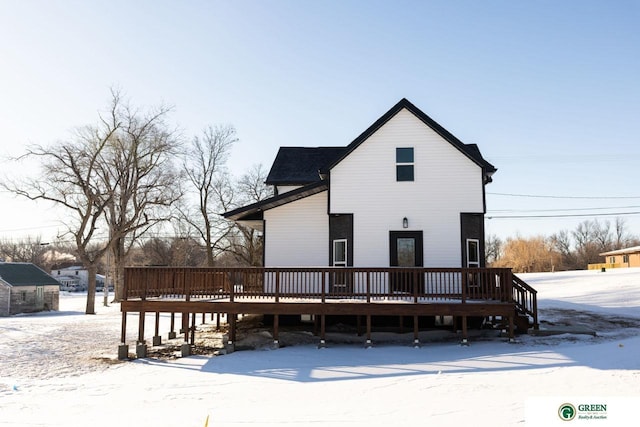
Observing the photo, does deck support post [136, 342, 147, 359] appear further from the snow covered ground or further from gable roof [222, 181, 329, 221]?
gable roof [222, 181, 329, 221]

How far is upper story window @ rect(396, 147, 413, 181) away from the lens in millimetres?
16766

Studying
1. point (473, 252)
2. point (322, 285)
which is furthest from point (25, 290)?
point (473, 252)

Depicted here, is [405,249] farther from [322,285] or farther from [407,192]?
[322,285]

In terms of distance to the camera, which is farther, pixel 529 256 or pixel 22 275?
pixel 529 256

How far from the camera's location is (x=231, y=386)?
401 inches

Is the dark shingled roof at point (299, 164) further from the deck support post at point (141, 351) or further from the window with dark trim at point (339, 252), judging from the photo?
the deck support post at point (141, 351)

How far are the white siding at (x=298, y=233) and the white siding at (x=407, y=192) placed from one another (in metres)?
0.87

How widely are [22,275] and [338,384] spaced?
1429 inches

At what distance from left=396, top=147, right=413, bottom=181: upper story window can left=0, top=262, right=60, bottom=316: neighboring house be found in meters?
31.8

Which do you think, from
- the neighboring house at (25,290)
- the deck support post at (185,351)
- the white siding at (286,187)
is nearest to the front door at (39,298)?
the neighboring house at (25,290)

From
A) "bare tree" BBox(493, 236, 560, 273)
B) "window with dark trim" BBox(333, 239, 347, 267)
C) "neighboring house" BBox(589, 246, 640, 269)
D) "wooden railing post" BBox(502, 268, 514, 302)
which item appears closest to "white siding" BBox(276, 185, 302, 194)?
"window with dark trim" BBox(333, 239, 347, 267)

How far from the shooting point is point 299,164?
2320cm

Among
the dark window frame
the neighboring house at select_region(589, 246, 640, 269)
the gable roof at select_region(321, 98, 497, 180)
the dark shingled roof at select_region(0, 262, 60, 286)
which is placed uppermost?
the gable roof at select_region(321, 98, 497, 180)

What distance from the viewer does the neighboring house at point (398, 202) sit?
53.9 feet
